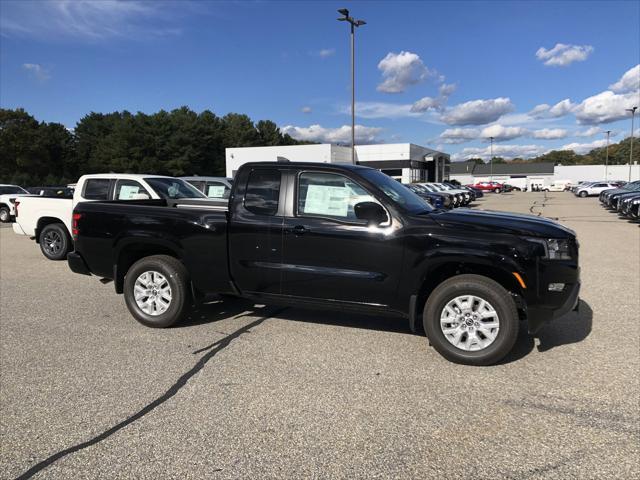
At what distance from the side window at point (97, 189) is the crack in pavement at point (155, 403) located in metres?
6.10

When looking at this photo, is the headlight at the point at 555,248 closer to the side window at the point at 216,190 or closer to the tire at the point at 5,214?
the side window at the point at 216,190

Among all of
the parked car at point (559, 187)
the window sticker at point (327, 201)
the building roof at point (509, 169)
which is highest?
the building roof at point (509, 169)

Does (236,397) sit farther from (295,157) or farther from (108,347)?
(295,157)

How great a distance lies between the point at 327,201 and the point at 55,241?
8.25 metres

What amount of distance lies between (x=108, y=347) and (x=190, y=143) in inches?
3317

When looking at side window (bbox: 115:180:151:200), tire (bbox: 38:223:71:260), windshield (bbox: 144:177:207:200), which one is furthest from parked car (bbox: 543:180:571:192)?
tire (bbox: 38:223:71:260)

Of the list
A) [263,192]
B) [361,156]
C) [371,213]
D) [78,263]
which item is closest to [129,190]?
[78,263]

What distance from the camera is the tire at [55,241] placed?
10.6m

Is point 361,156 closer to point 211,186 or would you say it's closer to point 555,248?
point 211,186

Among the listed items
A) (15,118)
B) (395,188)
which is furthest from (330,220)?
(15,118)

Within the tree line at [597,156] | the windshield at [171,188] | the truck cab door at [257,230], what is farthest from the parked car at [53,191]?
the tree line at [597,156]

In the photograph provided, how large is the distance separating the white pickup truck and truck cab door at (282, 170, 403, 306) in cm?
578

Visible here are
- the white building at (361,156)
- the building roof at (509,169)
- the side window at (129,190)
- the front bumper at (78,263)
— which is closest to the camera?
the front bumper at (78,263)

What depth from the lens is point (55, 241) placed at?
35.2ft
